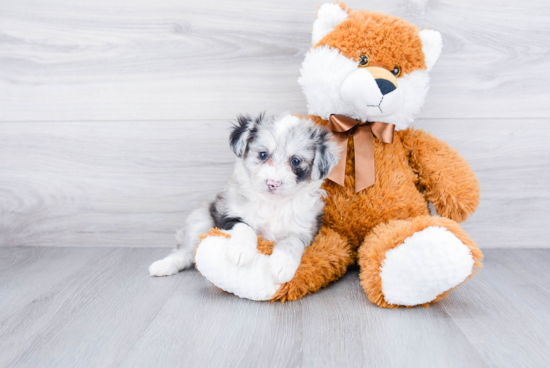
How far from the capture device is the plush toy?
132 centimetres

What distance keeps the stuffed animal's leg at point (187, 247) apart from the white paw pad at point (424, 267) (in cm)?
75

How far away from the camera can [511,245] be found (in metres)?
2.09

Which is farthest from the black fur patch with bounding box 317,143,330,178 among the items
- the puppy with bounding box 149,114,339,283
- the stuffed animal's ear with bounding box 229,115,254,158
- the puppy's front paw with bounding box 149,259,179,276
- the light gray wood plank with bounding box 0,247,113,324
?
the light gray wood plank with bounding box 0,247,113,324

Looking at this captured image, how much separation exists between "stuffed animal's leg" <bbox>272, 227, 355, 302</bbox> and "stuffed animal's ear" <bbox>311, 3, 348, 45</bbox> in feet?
2.61

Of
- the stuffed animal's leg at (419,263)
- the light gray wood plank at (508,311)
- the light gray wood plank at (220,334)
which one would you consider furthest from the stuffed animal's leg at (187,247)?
the light gray wood plank at (508,311)

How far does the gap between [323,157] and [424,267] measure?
1.65ft

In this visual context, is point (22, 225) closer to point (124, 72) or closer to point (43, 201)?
point (43, 201)

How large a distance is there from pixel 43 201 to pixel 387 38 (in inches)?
72.1

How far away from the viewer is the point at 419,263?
128 cm

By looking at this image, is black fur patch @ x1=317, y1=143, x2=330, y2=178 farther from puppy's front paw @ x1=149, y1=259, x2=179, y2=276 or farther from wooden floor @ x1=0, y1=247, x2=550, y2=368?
puppy's front paw @ x1=149, y1=259, x2=179, y2=276

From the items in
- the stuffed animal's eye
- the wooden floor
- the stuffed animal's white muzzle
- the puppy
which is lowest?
the wooden floor

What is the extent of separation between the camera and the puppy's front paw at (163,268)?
170cm

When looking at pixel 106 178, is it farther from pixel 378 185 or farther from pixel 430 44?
pixel 430 44

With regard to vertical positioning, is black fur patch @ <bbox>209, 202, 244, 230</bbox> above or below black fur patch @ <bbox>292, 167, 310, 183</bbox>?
below
